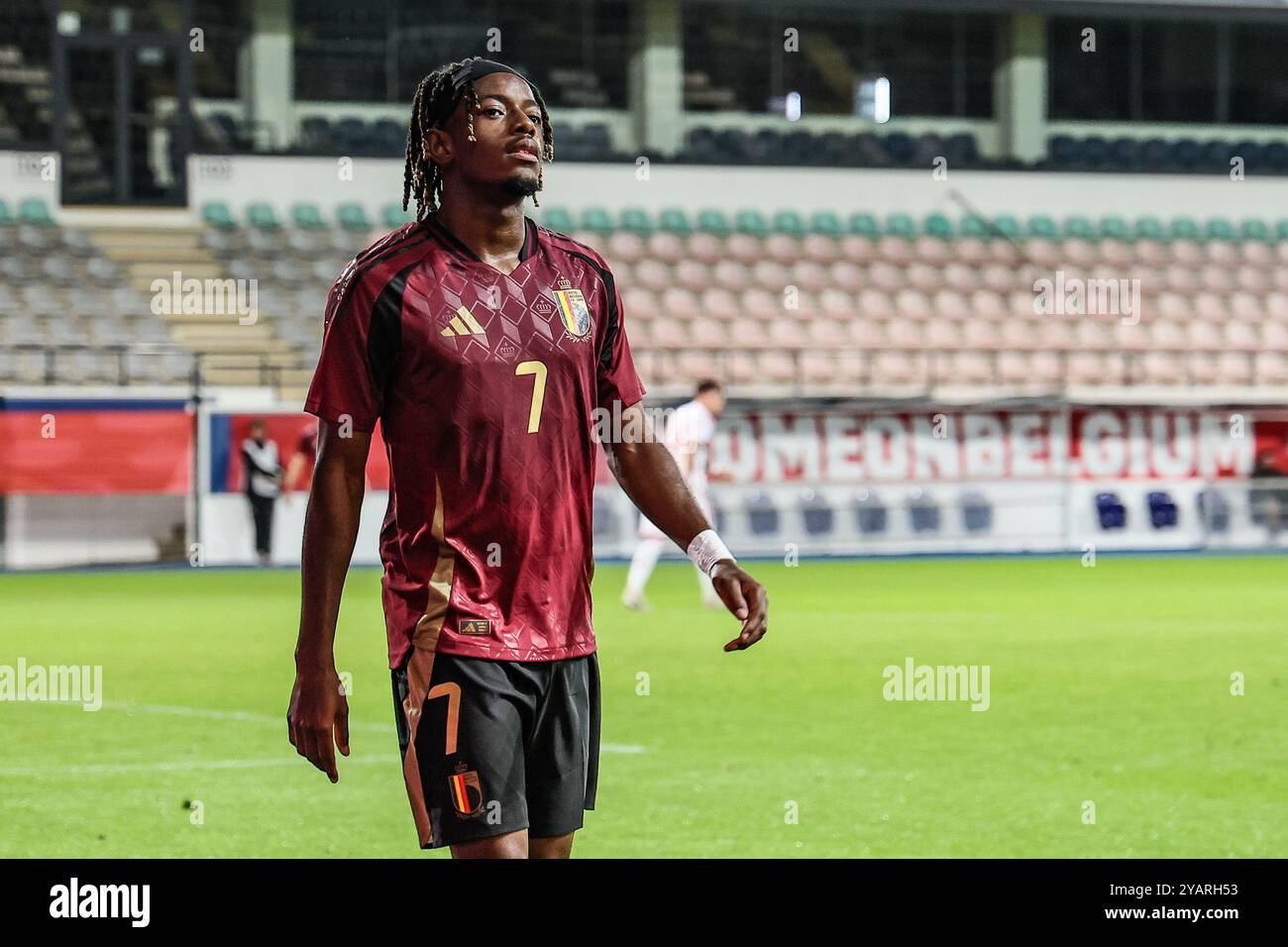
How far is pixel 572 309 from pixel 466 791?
1.01 metres

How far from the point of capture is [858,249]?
31.8 metres

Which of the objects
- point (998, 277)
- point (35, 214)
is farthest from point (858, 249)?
point (35, 214)

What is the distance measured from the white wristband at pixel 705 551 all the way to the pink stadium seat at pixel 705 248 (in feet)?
87.9

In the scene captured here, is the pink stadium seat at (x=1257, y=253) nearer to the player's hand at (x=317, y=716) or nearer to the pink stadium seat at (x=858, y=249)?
the pink stadium seat at (x=858, y=249)

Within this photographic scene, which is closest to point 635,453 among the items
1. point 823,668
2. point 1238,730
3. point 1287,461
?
point 1238,730

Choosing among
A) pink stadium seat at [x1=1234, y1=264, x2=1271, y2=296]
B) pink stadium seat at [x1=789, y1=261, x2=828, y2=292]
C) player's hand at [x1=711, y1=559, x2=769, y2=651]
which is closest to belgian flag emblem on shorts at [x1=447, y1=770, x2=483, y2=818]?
player's hand at [x1=711, y1=559, x2=769, y2=651]

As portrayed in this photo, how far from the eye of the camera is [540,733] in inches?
161

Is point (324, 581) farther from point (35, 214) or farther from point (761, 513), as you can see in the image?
point (35, 214)

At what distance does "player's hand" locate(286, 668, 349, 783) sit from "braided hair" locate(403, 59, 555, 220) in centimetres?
101

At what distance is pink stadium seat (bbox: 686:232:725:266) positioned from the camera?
31.0 meters

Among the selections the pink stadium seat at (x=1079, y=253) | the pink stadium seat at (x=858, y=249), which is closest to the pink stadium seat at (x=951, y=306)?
the pink stadium seat at (x=858, y=249)

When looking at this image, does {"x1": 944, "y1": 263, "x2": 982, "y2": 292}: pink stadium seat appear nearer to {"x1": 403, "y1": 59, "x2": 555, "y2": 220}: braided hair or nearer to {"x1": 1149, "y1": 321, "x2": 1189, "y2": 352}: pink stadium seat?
{"x1": 1149, "y1": 321, "x2": 1189, "y2": 352}: pink stadium seat
